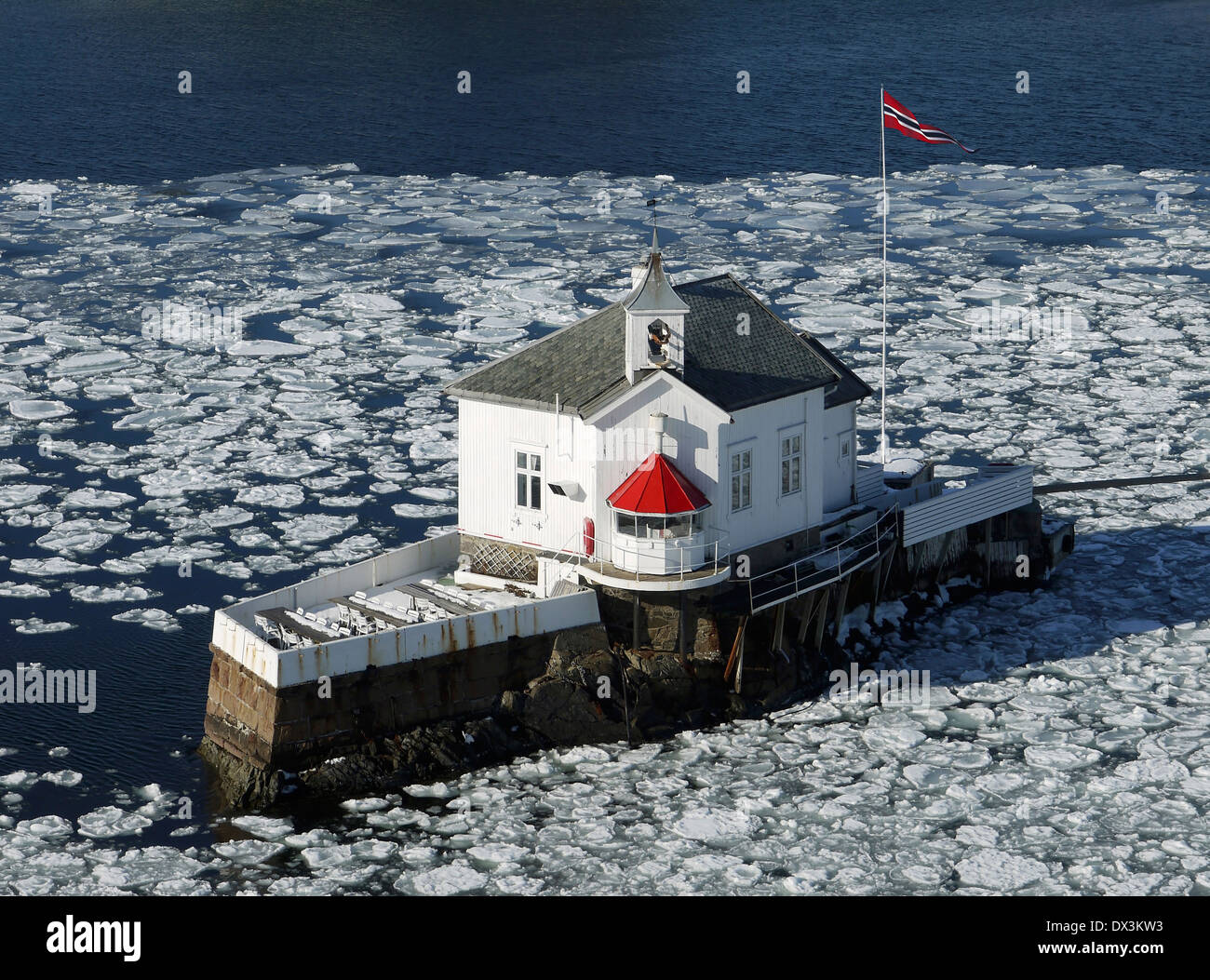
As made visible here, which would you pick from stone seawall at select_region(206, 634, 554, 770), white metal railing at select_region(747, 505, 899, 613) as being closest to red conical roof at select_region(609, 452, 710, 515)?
white metal railing at select_region(747, 505, 899, 613)

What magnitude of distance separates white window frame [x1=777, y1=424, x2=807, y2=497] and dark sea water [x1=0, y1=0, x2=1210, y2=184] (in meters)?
49.1

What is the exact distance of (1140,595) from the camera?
138ft

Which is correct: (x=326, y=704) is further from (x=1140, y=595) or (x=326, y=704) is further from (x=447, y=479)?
(x=1140, y=595)

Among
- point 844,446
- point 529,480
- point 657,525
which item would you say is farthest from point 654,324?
point 844,446

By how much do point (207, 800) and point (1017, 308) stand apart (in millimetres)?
37945

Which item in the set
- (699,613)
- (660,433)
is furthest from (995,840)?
(660,433)

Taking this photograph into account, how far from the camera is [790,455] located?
38062mm

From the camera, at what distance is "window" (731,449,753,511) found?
3672cm

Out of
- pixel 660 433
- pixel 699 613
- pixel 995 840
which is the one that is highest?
pixel 660 433

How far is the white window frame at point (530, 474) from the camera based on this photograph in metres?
36.9

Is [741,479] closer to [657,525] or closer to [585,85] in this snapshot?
[657,525]

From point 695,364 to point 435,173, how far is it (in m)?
51.3

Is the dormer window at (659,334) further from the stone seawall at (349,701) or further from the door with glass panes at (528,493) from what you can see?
the stone seawall at (349,701)

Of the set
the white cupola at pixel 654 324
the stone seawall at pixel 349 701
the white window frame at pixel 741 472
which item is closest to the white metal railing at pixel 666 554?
the white window frame at pixel 741 472
